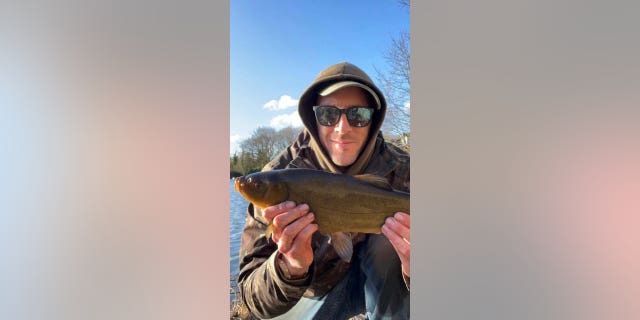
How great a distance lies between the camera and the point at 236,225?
6.35 feet

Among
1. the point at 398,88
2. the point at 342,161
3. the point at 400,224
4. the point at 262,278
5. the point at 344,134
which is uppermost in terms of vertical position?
the point at 398,88

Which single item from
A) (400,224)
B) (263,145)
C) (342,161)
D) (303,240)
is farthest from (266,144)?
(400,224)

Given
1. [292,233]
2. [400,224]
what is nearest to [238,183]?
[292,233]

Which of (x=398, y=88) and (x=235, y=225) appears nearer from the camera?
(x=398, y=88)

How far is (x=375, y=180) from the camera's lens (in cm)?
181

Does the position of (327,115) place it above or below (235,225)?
above

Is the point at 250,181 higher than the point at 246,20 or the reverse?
the reverse

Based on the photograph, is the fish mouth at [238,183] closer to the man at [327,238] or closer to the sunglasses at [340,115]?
the man at [327,238]

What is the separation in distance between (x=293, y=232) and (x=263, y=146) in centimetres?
42

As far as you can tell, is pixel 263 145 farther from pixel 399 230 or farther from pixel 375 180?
pixel 399 230
